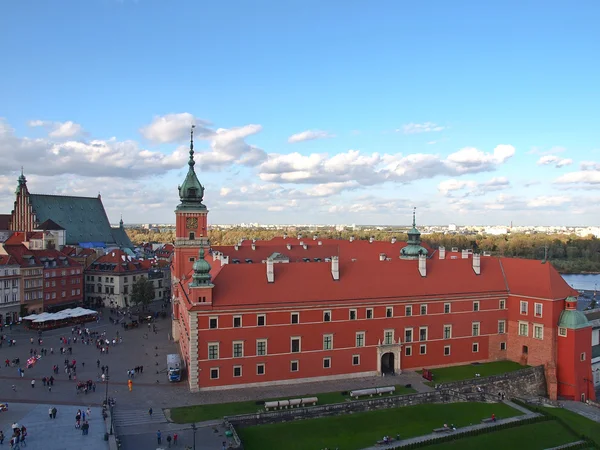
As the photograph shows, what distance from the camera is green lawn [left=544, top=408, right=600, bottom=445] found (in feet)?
140

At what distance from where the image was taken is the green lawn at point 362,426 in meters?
36.3

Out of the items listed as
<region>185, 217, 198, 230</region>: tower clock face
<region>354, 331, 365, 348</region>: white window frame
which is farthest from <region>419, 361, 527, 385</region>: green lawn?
<region>185, 217, 198, 230</region>: tower clock face

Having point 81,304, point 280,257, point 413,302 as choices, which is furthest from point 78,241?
point 413,302

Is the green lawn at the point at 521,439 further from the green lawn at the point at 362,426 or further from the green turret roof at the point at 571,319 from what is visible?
the green turret roof at the point at 571,319

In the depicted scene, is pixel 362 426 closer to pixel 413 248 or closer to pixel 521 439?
pixel 521 439

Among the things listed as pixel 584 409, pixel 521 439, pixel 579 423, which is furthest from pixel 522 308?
pixel 521 439

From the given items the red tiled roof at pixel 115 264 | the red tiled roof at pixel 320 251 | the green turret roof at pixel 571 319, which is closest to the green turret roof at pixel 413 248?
the red tiled roof at pixel 320 251

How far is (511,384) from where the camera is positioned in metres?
49.6

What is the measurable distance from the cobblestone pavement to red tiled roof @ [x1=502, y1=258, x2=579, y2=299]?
42679mm

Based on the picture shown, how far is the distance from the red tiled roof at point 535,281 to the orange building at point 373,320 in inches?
4.1

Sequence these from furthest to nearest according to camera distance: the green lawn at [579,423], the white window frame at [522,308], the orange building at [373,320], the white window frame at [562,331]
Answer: the white window frame at [522,308] → the white window frame at [562,331] → the orange building at [373,320] → the green lawn at [579,423]

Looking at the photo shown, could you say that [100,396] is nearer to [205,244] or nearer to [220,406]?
[220,406]

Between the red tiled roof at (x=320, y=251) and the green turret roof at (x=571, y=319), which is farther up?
the red tiled roof at (x=320, y=251)

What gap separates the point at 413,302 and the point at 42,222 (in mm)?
81295
